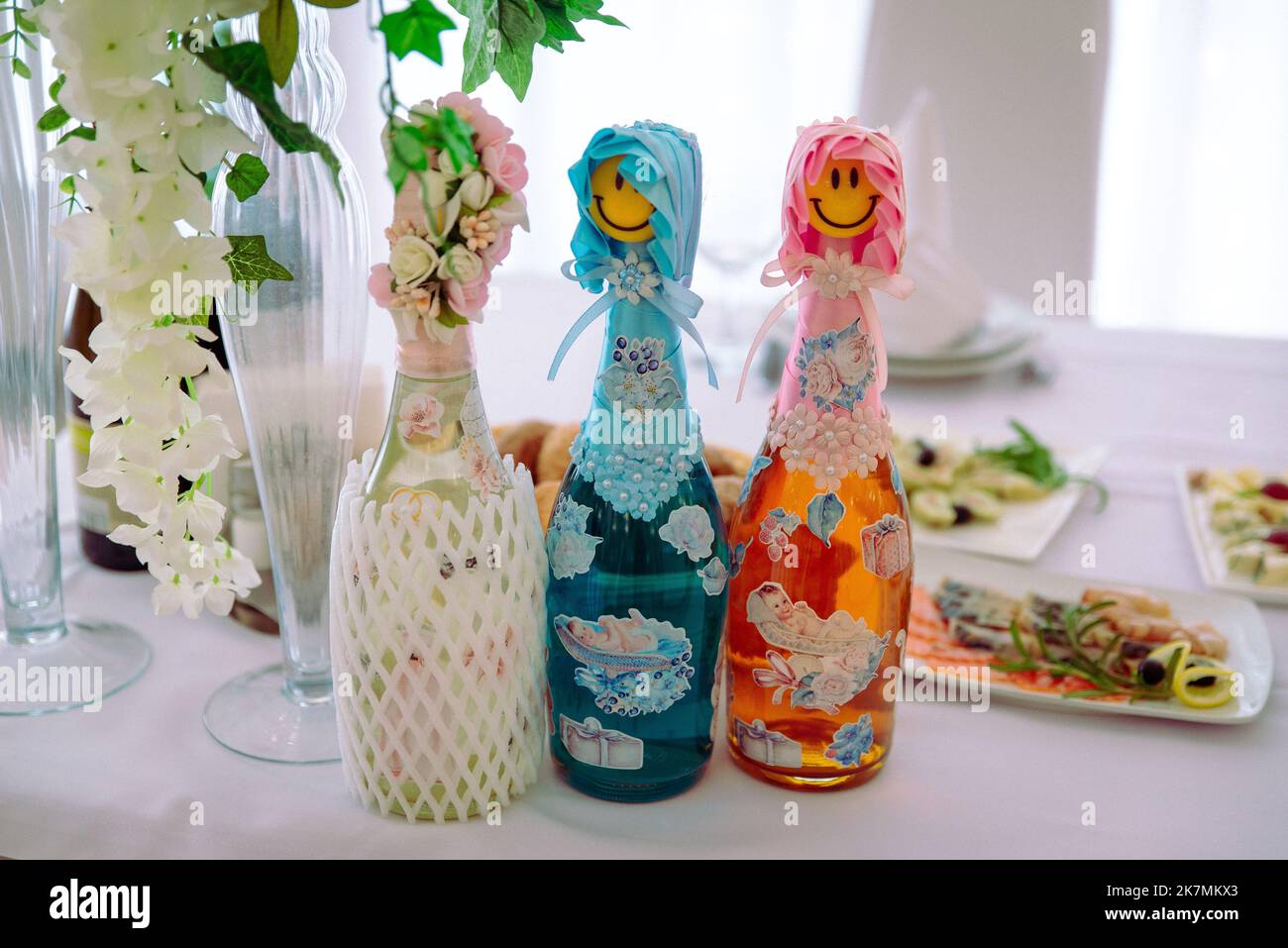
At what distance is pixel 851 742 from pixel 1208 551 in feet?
1.42

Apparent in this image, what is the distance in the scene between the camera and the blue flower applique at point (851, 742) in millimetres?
594

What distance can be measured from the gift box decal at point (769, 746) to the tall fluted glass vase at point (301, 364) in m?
0.21

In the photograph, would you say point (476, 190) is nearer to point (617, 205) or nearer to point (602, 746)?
point (617, 205)

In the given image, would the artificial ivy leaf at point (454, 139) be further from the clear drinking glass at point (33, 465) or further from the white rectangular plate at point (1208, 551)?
the white rectangular plate at point (1208, 551)

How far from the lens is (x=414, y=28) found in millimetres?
453

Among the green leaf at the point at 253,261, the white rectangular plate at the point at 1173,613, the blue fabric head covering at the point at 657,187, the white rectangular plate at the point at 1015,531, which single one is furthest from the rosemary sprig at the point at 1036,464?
the green leaf at the point at 253,261

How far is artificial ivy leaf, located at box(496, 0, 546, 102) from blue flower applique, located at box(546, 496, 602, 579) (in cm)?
19

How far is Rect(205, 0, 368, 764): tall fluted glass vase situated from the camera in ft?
1.97

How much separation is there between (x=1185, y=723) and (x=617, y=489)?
1.18 feet

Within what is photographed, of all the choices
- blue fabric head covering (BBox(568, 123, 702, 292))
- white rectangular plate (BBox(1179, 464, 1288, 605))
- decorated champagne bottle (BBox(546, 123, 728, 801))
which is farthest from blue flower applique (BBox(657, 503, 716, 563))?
white rectangular plate (BBox(1179, 464, 1288, 605))

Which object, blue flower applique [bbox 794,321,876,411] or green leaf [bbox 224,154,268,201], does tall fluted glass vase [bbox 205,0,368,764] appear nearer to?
green leaf [bbox 224,154,268,201]

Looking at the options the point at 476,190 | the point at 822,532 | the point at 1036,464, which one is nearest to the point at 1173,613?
the point at 1036,464
